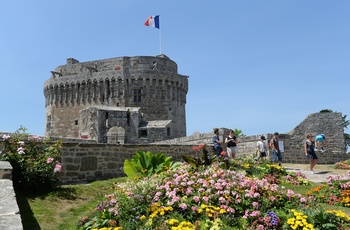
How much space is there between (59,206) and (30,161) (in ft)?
5.48

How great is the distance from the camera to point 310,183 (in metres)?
11.5

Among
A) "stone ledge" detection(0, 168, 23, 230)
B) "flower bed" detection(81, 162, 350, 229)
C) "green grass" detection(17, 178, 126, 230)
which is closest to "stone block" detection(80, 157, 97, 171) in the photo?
"green grass" detection(17, 178, 126, 230)

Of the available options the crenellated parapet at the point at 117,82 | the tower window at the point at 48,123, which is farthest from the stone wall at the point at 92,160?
the tower window at the point at 48,123

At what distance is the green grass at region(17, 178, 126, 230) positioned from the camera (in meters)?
6.62

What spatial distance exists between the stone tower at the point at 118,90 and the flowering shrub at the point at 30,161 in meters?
32.7

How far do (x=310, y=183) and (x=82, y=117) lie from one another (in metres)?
33.7

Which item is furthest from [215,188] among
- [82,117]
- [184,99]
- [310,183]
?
[184,99]

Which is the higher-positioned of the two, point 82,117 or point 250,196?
point 82,117

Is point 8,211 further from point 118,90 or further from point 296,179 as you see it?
point 118,90

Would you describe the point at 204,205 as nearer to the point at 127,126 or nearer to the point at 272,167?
the point at 272,167

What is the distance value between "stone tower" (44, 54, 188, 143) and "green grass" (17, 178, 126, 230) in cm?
3338

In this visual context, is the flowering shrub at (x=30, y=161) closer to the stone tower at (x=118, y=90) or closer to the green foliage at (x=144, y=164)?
the green foliage at (x=144, y=164)

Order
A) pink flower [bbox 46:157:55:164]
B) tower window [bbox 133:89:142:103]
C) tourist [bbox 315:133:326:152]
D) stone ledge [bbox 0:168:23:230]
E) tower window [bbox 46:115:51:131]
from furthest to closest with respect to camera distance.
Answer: tower window [bbox 46:115:51:131] < tower window [bbox 133:89:142:103] < tourist [bbox 315:133:326:152] < pink flower [bbox 46:157:55:164] < stone ledge [bbox 0:168:23:230]

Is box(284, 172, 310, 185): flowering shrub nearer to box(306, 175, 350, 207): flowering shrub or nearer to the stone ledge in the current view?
box(306, 175, 350, 207): flowering shrub
